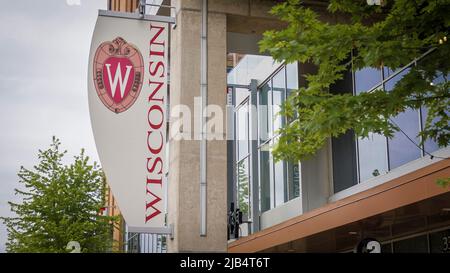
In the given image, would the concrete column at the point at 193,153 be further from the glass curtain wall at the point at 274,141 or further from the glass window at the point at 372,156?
the glass curtain wall at the point at 274,141

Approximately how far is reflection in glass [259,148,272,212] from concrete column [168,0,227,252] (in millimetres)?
8229

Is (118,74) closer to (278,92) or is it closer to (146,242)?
(278,92)

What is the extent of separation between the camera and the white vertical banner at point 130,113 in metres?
16.6

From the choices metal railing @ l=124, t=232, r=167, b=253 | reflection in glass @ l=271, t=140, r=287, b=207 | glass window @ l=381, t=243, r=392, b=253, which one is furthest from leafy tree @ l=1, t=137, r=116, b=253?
glass window @ l=381, t=243, r=392, b=253

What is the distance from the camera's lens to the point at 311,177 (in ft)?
77.4

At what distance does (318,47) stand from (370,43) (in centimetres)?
68

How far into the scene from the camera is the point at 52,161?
37000 millimetres

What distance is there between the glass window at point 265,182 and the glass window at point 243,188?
1200 millimetres

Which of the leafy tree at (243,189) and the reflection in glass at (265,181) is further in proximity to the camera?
the leafy tree at (243,189)

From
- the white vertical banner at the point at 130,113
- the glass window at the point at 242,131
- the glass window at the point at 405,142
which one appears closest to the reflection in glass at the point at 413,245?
the glass window at the point at 405,142
